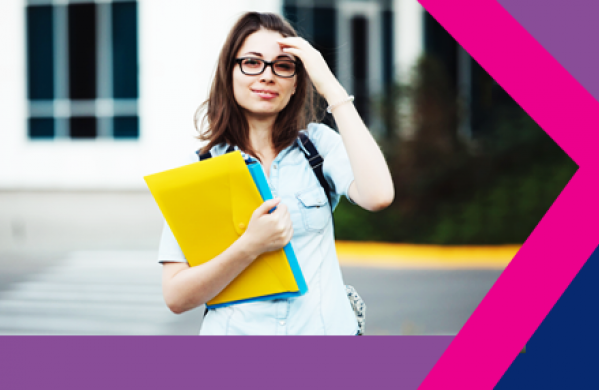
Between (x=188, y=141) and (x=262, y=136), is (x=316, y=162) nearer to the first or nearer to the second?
(x=262, y=136)

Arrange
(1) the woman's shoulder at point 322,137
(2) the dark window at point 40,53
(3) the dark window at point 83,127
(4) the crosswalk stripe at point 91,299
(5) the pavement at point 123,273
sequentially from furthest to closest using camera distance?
1. (2) the dark window at point 40,53
2. (3) the dark window at point 83,127
3. (5) the pavement at point 123,273
4. (4) the crosswalk stripe at point 91,299
5. (1) the woman's shoulder at point 322,137

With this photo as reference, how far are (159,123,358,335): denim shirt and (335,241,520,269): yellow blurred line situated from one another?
6.50 meters

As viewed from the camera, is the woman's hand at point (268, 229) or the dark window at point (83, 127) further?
the dark window at point (83, 127)

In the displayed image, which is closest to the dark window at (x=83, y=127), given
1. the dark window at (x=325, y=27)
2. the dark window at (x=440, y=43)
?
the dark window at (x=325, y=27)

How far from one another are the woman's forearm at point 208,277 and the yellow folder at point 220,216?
0.05 m

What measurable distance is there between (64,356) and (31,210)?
8693 millimetres

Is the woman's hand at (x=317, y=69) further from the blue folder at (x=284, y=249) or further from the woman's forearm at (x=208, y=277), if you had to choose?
the woman's forearm at (x=208, y=277)

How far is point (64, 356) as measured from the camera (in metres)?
1.86

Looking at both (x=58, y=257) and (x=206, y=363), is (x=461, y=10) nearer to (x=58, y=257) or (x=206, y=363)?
(x=206, y=363)

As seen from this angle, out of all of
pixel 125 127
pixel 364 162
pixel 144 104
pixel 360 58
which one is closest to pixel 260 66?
pixel 364 162

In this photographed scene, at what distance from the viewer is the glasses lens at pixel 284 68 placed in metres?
1.72

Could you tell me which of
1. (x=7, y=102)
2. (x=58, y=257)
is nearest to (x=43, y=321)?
(x=58, y=257)

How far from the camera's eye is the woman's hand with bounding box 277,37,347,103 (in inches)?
65.7

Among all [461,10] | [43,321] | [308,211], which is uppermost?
[461,10]
